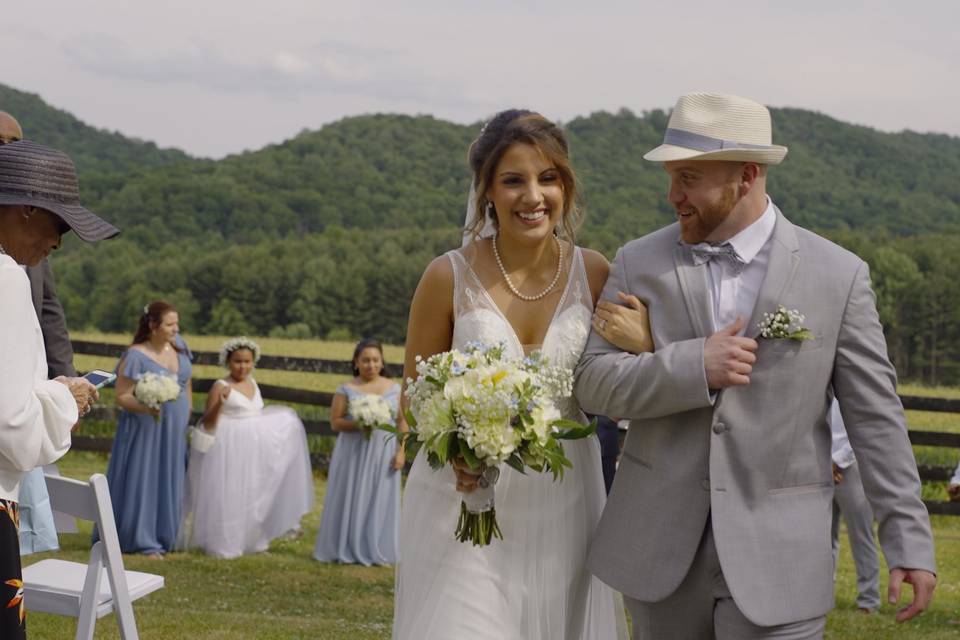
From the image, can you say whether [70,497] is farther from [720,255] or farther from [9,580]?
[720,255]

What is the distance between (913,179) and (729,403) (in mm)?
54775

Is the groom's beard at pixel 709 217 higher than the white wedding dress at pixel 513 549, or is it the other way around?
the groom's beard at pixel 709 217

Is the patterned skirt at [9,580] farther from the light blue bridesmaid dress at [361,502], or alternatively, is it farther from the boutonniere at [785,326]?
the light blue bridesmaid dress at [361,502]

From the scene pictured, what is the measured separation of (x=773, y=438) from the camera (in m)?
3.67

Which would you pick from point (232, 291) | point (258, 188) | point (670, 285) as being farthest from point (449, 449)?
point (258, 188)

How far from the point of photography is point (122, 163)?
203ft

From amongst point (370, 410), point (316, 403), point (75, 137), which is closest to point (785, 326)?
point (370, 410)

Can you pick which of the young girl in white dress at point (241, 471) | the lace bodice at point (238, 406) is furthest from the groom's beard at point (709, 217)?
the lace bodice at point (238, 406)

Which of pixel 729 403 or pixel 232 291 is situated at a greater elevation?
pixel 729 403

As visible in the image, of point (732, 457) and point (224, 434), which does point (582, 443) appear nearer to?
point (732, 457)

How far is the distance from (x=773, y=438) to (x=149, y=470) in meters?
9.54

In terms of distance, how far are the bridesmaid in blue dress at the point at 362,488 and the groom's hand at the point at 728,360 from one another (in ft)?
28.2

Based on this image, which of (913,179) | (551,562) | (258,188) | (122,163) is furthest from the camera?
(122,163)

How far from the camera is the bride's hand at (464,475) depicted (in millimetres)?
3881
